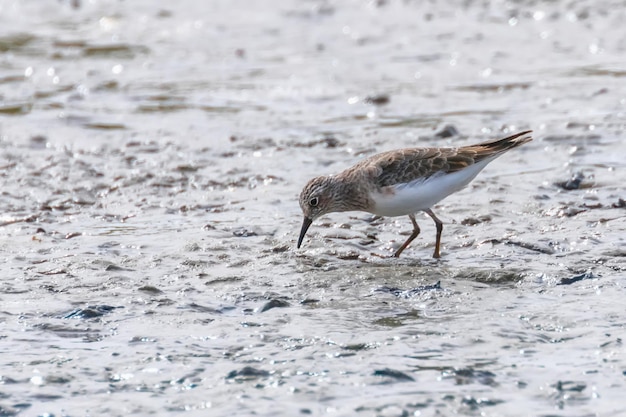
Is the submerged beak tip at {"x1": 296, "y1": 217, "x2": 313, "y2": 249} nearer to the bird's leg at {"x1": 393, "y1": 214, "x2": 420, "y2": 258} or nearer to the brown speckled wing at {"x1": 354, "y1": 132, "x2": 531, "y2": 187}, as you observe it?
the brown speckled wing at {"x1": 354, "y1": 132, "x2": 531, "y2": 187}

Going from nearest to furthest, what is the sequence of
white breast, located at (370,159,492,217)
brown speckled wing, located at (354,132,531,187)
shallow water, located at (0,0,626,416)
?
shallow water, located at (0,0,626,416) → white breast, located at (370,159,492,217) → brown speckled wing, located at (354,132,531,187)

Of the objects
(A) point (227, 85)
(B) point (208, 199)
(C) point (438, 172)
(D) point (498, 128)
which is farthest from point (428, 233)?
(A) point (227, 85)

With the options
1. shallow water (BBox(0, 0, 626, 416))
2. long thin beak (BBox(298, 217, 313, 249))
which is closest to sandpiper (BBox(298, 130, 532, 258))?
long thin beak (BBox(298, 217, 313, 249))

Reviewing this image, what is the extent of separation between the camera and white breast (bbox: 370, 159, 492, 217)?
8797 millimetres

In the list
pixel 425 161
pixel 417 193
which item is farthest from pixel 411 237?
pixel 425 161

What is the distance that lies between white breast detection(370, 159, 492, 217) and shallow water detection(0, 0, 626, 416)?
43 cm

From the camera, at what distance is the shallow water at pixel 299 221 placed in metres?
6.29

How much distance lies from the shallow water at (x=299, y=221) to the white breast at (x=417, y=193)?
0.43 metres

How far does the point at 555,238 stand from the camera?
8.86 meters

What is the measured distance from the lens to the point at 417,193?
28.8 ft

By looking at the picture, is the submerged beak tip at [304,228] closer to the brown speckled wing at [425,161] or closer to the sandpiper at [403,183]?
the sandpiper at [403,183]

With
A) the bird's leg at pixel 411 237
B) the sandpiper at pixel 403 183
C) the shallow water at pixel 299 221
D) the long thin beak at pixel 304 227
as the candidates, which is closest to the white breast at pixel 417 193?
the sandpiper at pixel 403 183

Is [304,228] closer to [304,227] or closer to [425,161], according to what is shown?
[304,227]

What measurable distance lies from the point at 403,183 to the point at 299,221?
1473 mm
